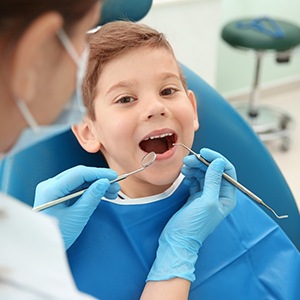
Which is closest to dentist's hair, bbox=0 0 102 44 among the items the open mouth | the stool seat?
the open mouth

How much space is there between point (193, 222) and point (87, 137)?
1.26 feet

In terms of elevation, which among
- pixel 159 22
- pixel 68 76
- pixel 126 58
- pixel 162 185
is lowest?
pixel 159 22

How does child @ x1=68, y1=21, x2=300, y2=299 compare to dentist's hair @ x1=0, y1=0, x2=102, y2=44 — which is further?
child @ x1=68, y1=21, x2=300, y2=299

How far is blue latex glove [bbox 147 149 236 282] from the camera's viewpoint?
1.34 m

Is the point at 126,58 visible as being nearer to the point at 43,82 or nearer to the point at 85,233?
the point at 85,233

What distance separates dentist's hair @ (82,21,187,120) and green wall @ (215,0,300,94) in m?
2.19

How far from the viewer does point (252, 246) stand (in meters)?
1.49

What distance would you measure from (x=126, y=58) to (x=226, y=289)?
2.04 feet

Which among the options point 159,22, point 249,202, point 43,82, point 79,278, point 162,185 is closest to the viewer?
point 43,82

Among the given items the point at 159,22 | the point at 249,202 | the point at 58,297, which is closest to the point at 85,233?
the point at 249,202

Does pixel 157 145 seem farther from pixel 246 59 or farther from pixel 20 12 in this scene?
pixel 246 59

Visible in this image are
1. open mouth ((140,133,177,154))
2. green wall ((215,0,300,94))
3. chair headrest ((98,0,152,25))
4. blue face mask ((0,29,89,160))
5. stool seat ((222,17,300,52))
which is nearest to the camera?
blue face mask ((0,29,89,160))

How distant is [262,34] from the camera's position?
3.10m

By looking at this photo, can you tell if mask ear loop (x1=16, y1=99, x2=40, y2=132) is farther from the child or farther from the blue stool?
the blue stool
